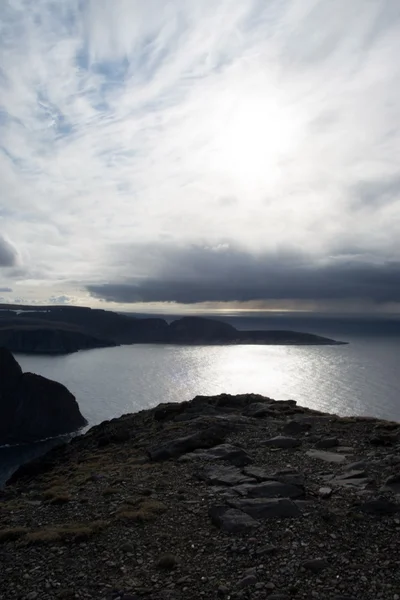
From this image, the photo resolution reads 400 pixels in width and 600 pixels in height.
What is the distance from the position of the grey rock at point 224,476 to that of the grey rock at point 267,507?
2.47m

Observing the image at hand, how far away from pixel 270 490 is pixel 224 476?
9.93 ft

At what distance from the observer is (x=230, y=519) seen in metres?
14.5

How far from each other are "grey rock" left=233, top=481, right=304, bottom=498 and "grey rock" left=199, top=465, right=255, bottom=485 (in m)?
0.95

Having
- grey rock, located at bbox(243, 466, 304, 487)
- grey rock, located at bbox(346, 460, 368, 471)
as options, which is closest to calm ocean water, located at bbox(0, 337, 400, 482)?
grey rock, located at bbox(243, 466, 304, 487)

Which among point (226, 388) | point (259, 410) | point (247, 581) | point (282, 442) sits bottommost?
point (226, 388)

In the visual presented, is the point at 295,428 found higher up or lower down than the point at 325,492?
lower down

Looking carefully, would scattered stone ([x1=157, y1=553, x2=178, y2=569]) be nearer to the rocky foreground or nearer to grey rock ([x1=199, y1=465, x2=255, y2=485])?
the rocky foreground

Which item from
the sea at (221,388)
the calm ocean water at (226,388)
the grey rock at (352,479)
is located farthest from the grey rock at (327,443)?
the calm ocean water at (226,388)

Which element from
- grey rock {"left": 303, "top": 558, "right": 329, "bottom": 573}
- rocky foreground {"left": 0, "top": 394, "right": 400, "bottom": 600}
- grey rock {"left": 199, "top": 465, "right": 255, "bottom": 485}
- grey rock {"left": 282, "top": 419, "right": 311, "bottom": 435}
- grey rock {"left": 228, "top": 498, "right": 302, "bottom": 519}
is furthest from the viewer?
grey rock {"left": 282, "top": 419, "right": 311, "bottom": 435}

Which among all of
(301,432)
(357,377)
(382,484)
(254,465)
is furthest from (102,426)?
(357,377)

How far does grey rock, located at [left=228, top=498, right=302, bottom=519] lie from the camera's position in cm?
1459

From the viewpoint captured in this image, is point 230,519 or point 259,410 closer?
point 230,519

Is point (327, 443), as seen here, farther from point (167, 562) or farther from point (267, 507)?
point (167, 562)

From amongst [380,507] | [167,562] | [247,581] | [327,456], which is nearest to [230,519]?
[167,562]
